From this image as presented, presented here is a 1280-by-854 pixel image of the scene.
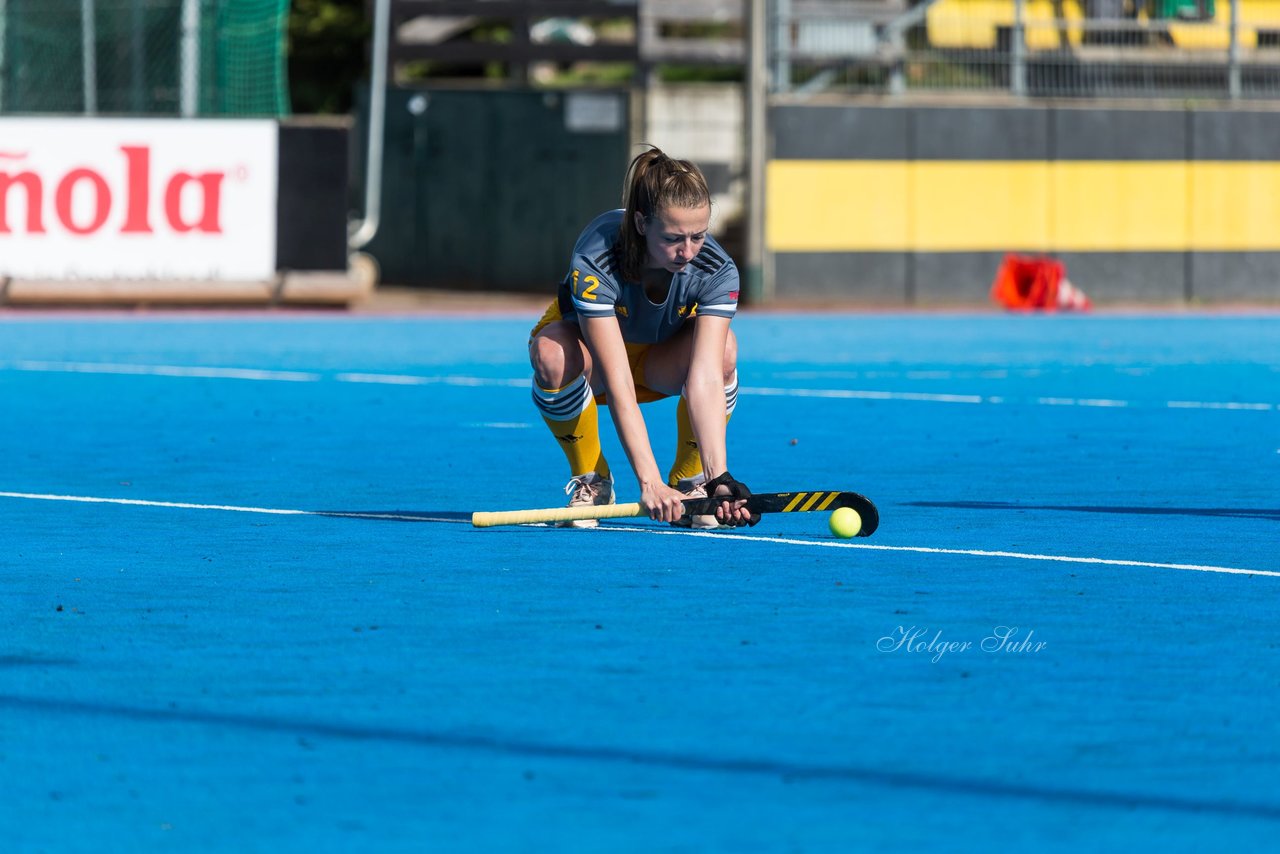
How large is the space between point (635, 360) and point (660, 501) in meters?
1.29

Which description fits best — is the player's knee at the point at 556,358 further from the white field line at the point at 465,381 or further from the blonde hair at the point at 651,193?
the white field line at the point at 465,381

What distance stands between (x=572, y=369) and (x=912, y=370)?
866 cm

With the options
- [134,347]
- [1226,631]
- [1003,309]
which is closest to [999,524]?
[1226,631]

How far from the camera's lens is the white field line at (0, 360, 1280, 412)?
45.0 ft

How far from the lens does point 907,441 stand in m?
11.5

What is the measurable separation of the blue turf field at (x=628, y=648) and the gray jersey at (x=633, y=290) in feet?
2.31

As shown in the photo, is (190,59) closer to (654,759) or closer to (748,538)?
(748,538)

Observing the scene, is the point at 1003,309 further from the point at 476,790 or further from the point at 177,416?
the point at 476,790

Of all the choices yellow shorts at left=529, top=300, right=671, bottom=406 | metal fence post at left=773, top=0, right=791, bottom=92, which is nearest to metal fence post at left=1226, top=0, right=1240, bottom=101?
metal fence post at left=773, top=0, right=791, bottom=92

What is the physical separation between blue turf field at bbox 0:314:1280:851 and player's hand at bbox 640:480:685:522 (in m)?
0.16

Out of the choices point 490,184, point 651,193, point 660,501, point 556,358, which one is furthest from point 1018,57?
point 660,501

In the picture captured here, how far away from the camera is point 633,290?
775 centimetres

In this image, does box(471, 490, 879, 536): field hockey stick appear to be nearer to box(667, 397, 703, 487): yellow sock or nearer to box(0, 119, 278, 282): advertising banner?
box(667, 397, 703, 487): yellow sock

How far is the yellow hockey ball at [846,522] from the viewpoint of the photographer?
757cm
